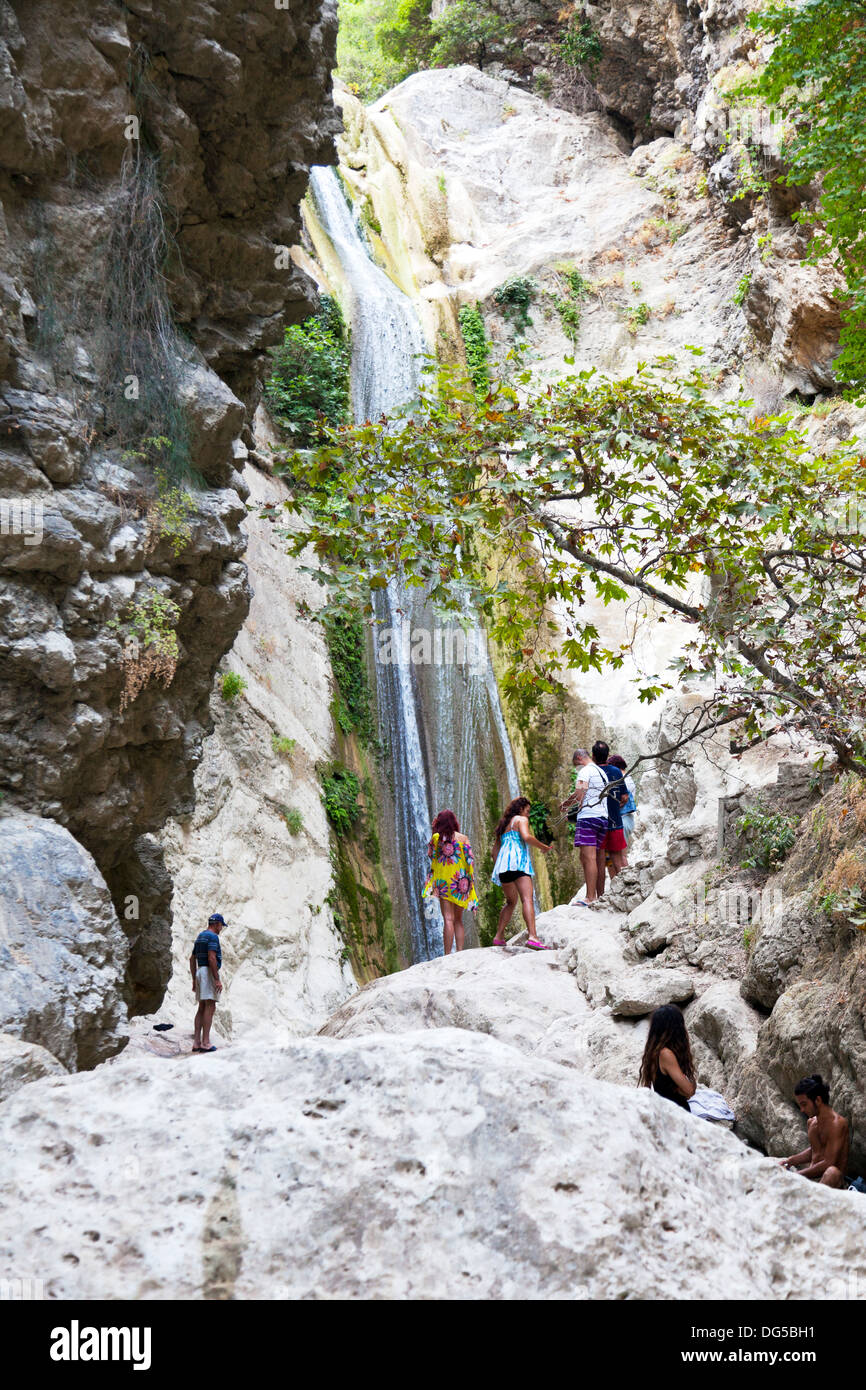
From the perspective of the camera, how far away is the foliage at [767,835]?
7.33 meters

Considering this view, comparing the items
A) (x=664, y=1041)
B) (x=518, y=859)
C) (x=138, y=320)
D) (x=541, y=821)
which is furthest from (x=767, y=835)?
(x=541, y=821)

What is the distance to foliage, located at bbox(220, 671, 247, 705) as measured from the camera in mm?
12406

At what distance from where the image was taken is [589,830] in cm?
972

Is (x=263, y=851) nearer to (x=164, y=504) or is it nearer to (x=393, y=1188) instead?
(x=164, y=504)

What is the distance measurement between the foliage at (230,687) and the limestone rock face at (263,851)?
0.09 metres

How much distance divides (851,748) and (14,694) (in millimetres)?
4484

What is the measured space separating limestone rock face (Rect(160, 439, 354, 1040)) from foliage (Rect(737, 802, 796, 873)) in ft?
17.6

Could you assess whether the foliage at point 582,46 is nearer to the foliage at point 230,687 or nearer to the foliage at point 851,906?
the foliage at point 230,687

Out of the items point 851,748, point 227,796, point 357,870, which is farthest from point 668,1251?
point 357,870

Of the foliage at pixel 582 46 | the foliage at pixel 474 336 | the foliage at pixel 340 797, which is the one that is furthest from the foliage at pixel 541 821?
the foliage at pixel 582 46

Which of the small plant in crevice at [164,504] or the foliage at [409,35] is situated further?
the foliage at [409,35]

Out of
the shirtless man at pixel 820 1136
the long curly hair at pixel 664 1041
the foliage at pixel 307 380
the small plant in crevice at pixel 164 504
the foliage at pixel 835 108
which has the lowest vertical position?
the shirtless man at pixel 820 1136

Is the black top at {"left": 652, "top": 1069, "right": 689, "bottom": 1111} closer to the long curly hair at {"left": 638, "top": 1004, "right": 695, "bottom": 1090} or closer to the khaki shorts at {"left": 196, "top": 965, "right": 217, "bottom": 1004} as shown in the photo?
the long curly hair at {"left": 638, "top": 1004, "right": 695, "bottom": 1090}
